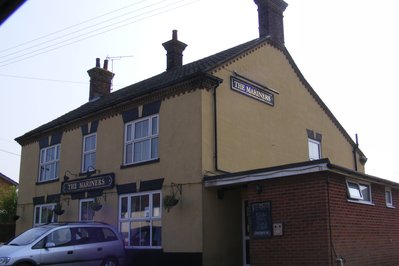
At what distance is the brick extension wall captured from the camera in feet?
36.0

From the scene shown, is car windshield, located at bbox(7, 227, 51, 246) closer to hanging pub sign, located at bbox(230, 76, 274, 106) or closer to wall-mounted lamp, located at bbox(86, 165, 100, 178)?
wall-mounted lamp, located at bbox(86, 165, 100, 178)

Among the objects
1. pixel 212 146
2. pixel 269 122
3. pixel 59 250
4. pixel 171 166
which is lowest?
pixel 59 250

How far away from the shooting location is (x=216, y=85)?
14.6 m

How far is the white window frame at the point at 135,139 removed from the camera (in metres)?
15.6

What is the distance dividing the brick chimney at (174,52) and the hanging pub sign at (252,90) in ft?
16.4

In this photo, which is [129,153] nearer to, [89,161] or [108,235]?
[89,161]

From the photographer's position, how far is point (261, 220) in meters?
12.2

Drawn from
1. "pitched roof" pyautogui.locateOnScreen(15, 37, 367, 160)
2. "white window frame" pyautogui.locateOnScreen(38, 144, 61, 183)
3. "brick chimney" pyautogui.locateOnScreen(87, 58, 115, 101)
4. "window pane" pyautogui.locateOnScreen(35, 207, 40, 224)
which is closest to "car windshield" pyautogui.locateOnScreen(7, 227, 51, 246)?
"pitched roof" pyautogui.locateOnScreen(15, 37, 367, 160)

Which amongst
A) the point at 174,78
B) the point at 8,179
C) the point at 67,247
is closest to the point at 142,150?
the point at 174,78

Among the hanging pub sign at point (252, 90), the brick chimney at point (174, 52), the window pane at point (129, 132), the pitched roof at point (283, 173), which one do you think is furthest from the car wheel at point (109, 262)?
the brick chimney at point (174, 52)

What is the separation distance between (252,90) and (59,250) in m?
8.24

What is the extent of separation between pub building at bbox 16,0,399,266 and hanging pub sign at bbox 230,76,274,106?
49 mm

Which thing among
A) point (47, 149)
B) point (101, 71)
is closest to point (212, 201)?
point (47, 149)

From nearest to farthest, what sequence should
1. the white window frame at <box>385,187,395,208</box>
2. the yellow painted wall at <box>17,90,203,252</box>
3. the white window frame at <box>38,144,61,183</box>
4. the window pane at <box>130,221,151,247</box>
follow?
the yellow painted wall at <box>17,90,203,252</box> < the white window frame at <box>385,187,395,208</box> < the window pane at <box>130,221,151,247</box> < the white window frame at <box>38,144,61,183</box>
